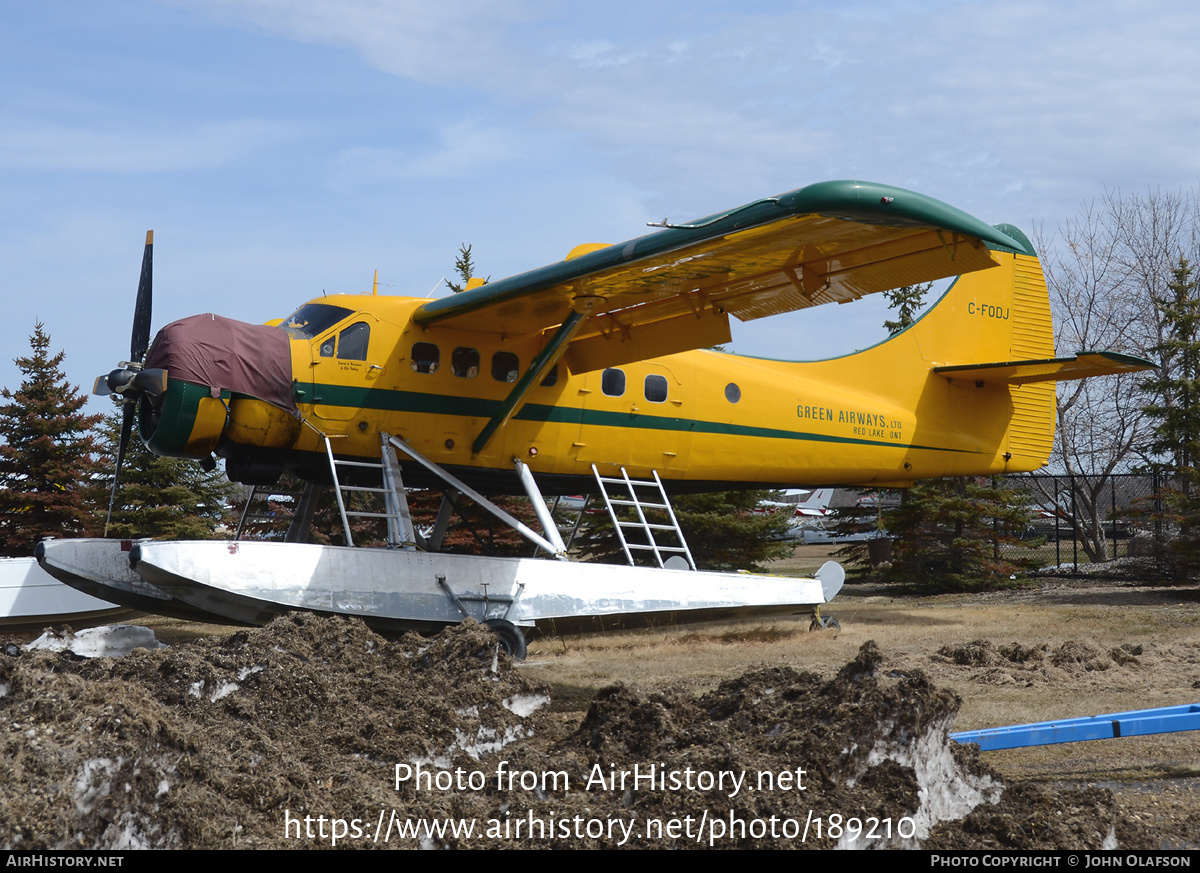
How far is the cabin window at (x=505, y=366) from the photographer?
922 centimetres

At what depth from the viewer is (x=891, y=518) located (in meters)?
16.3

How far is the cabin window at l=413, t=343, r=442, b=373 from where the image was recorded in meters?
8.83

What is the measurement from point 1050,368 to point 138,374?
32.0 ft

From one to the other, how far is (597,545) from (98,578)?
9.10 metres

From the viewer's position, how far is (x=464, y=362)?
906 cm

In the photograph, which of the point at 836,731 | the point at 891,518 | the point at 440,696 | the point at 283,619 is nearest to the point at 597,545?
the point at 891,518

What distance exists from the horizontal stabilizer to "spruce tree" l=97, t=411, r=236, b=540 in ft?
34.4

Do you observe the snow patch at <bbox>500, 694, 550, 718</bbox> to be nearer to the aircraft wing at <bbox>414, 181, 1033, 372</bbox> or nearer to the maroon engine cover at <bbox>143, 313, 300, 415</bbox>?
the aircraft wing at <bbox>414, 181, 1033, 372</bbox>

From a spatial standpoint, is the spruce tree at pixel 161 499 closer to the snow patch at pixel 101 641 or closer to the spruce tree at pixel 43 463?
the spruce tree at pixel 43 463

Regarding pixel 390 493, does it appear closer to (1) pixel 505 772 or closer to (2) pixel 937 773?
(1) pixel 505 772

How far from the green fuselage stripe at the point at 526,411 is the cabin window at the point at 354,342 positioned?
29cm

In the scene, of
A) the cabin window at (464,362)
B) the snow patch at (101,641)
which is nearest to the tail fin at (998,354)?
the cabin window at (464,362)

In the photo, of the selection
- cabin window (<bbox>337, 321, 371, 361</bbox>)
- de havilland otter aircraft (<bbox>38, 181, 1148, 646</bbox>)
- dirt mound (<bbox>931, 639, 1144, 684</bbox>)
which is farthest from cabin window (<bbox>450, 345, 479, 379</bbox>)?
dirt mound (<bbox>931, 639, 1144, 684</bbox>)
